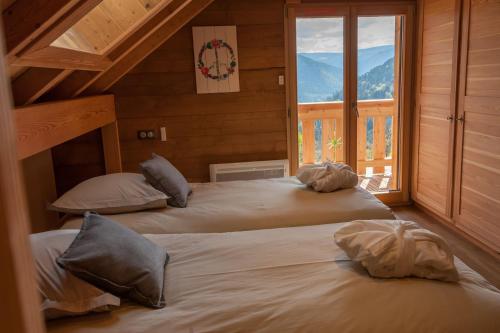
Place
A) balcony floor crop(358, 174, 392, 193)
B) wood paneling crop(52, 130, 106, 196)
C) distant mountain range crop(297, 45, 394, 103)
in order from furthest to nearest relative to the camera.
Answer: balcony floor crop(358, 174, 392, 193)
distant mountain range crop(297, 45, 394, 103)
wood paneling crop(52, 130, 106, 196)

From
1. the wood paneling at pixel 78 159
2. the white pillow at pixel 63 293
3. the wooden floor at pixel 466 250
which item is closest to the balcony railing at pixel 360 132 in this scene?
the wooden floor at pixel 466 250

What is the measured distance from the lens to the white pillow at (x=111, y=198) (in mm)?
2404

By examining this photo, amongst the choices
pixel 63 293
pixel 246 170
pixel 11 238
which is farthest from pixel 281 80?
pixel 11 238

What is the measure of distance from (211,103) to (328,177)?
1551 millimetres

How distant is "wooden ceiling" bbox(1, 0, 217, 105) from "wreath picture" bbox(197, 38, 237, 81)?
0.96 feet

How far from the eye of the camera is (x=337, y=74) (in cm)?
400

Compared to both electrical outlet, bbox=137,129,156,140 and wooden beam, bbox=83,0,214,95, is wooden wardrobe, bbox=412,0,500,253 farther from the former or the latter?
electrical outlet, bbox=137,129,156,140

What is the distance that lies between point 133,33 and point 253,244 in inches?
67.5

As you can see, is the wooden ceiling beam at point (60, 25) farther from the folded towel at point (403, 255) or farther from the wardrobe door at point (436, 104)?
the wardrobe door at point (436, 104)

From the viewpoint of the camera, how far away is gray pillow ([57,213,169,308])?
1.45 m

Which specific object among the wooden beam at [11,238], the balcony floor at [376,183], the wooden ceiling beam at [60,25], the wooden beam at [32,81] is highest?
the wooden ceiling beam at [60,25]

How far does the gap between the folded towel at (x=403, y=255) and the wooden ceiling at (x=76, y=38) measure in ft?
4.57

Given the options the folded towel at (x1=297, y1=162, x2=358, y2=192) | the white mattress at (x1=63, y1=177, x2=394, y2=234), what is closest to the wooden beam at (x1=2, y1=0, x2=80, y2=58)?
the white mattress at (x1=63, y1=177, x2=394, y2=234)

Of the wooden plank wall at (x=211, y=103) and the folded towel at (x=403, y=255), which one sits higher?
the wooden plank wall at (x=211, y=103)
